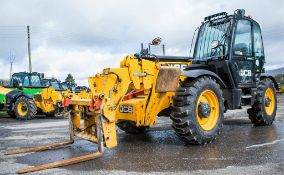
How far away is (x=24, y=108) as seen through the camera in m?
17.0

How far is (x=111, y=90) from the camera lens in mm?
6160

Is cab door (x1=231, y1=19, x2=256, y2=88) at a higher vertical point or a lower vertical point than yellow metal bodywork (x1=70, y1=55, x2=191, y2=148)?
higher

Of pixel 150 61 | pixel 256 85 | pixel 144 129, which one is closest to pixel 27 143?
pixel 144 129

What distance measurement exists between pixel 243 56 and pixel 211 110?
6.94 ft

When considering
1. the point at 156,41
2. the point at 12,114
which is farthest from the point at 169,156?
the point at 12,114

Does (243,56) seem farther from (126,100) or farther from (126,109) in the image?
(126,109)

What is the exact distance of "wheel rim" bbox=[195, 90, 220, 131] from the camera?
6932 millimetres

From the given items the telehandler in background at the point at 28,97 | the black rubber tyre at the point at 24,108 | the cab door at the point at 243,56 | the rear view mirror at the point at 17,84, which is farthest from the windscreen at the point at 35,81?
the cab door at the point at 243,56

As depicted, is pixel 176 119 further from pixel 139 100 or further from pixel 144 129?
pixel 144 129

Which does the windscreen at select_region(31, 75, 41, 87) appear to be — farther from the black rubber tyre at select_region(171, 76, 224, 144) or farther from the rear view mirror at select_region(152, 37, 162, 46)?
the black rubber tyre at select_region(171, 76, 224, 144)

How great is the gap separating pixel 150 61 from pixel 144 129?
2483 mm

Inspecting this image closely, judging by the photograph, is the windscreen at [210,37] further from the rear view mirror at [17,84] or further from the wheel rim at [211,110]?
the rear view mirror at [17,84]

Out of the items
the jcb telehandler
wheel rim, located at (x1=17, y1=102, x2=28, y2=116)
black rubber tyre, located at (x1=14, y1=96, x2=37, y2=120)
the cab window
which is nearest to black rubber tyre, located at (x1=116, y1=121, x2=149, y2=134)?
the jcb telehandler

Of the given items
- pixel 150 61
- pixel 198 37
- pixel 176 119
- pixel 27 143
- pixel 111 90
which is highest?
pixel 198 37
